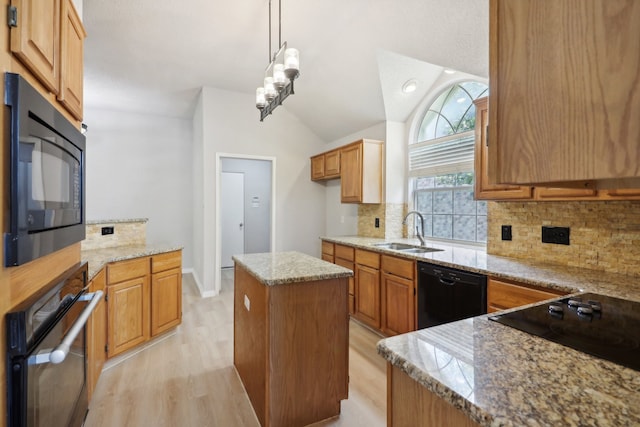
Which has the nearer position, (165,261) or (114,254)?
(114,254)

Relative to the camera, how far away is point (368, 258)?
3.29 meters

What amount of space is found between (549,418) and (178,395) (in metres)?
2.33

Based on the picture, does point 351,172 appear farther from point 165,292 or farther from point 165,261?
point 165,292

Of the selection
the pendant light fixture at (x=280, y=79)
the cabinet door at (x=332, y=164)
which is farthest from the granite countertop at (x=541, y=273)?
the cabinet door at (x=332, y=164)

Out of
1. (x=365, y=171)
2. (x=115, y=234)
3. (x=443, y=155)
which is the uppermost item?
(x=443, y=155)

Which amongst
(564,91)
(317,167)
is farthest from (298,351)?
(317,167)

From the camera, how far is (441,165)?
3.44m

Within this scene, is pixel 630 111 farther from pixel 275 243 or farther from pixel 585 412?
pixel 275 243

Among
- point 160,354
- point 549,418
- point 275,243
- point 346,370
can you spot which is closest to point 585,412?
point 549,418

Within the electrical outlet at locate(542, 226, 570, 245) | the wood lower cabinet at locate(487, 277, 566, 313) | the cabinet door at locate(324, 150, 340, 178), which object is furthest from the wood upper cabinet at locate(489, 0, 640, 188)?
the cabinet door at locate(324, 150, 340, 178)

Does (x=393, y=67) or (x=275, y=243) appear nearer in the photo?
(x=393, y=67)

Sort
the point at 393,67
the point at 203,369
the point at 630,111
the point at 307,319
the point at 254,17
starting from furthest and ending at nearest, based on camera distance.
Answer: the point at 393,67 < the point at 254,17 < the point at 203,369 < the point at 307,319 < the point at 630,111

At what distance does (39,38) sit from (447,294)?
8.60 ft

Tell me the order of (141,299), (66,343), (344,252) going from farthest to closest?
(344,252) < (141,299) < (66,343)
